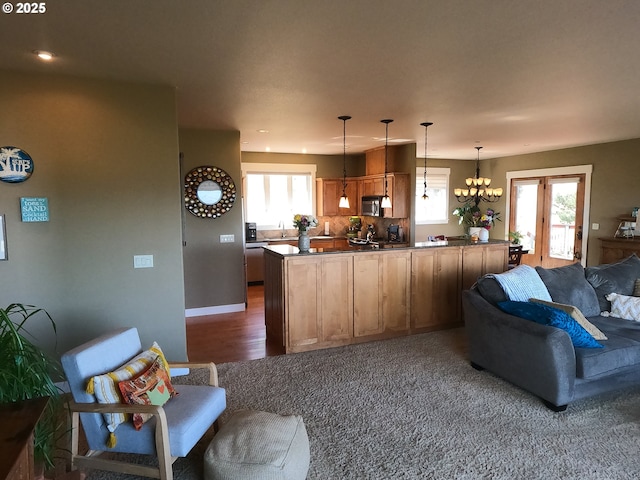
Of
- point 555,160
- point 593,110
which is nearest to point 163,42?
point 593,110

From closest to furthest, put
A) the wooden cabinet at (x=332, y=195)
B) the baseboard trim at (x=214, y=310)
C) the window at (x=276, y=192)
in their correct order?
the baseboard trim at (x=214, y=310), the window at (x=276, y=192), the wooden cabinet at (x=332, y=195)

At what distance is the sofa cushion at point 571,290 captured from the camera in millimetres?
4078

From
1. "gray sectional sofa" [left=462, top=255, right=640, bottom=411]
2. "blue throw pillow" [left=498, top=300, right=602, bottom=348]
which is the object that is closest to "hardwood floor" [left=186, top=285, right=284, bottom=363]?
"gray sectional sofa" [left=462, top=255, right=640, bottom=411]

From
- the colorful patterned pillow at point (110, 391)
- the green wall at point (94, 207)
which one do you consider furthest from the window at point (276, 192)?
the colorful patterned pillow at point (110, 391)

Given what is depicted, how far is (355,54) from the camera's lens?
292 cm

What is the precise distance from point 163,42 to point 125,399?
222 cm

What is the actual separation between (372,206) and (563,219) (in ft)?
12.8

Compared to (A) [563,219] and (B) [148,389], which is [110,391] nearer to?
(B) [148,389]

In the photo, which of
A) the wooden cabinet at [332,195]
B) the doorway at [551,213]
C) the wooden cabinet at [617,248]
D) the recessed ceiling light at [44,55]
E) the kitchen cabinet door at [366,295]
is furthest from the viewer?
the wooden cabinet at [332,195]

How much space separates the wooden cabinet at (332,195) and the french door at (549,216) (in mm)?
3704

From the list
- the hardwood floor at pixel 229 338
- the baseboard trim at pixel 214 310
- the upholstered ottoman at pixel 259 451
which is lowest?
the hardwood floor at pixel 229 338

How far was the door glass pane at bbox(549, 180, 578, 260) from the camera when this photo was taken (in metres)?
8.06

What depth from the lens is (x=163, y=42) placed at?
2684mm

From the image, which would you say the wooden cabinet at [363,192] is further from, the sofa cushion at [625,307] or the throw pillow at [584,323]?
the throw pillow at [584,323]
